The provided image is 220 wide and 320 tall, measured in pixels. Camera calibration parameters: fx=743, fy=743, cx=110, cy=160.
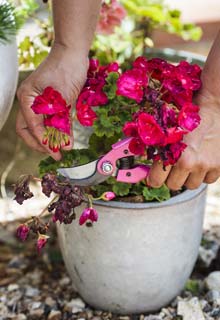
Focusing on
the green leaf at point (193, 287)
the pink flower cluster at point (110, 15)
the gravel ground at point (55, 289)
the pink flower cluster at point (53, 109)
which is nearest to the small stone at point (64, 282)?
the gravel ground at point (55, 289)

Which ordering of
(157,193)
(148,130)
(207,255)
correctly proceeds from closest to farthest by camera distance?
(148,130)
(157,193)
(207,255)

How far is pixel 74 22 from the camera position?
169 cm

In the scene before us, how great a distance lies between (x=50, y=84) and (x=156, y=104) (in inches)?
10.2

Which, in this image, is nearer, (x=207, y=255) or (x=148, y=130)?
(x=148, y=130)

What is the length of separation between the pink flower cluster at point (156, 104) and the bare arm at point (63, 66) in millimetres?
41

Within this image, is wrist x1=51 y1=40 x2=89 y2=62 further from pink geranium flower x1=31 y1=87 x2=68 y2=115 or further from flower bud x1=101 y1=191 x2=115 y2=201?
flower bud x1=101 y1=191 x2=115 y2=201

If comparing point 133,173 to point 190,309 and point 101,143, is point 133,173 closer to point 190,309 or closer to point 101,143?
point 101,143

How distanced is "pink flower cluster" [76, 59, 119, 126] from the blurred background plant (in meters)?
0.53

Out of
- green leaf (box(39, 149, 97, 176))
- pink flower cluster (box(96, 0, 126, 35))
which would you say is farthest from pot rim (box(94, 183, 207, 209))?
pink flower cluster (box(96, 0, 126, 35))

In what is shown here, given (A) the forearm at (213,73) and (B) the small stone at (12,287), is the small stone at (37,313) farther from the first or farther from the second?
(A) the forearm at (213,73)

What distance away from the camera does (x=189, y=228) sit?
1.88 m

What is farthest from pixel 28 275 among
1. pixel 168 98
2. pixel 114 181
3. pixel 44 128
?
pixel 168 98

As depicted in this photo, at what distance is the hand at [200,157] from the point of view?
→ 1.55 metres

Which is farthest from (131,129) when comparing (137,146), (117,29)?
(117,29)
